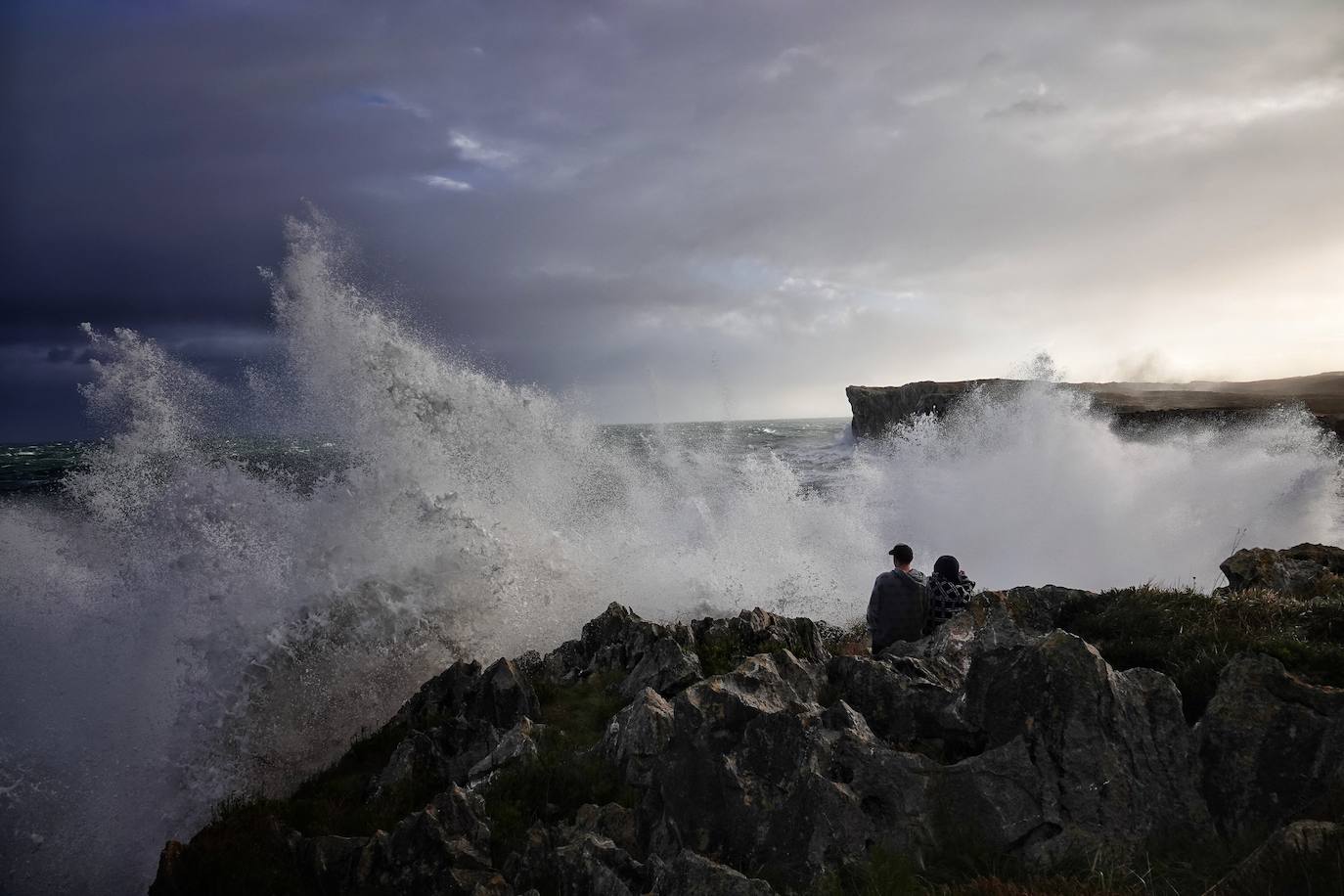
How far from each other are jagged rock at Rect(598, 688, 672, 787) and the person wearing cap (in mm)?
4133

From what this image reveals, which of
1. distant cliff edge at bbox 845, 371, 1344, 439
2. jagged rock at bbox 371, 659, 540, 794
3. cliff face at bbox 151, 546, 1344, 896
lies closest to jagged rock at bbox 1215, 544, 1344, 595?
cliff face at bbox 151, 546, 1344, 896

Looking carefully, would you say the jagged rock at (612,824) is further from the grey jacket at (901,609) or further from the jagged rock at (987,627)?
the grey jacket at (901,609)

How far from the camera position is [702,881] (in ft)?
15.3

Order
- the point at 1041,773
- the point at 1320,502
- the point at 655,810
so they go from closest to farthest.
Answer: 1. the point at 1041,773
2. the point at 655,810
3. the point at 1320,502

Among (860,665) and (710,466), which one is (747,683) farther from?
(710,466)

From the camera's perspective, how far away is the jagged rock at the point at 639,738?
7004 millimetres

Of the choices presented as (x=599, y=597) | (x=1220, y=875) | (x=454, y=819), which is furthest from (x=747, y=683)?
(x=599, y=597)

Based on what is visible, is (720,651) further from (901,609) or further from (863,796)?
(863,796)

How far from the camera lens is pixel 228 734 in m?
11.3

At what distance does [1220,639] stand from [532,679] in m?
9.60

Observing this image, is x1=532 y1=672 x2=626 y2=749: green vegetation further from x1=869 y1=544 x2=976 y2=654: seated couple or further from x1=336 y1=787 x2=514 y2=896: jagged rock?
x1=869 y1=544 x2=976 y2=654: seated couple

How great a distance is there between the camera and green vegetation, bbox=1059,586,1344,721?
6109 millimetres

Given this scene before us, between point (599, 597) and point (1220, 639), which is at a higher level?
point (1220, 639)

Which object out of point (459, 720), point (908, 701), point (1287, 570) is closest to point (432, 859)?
point (459, 720)
